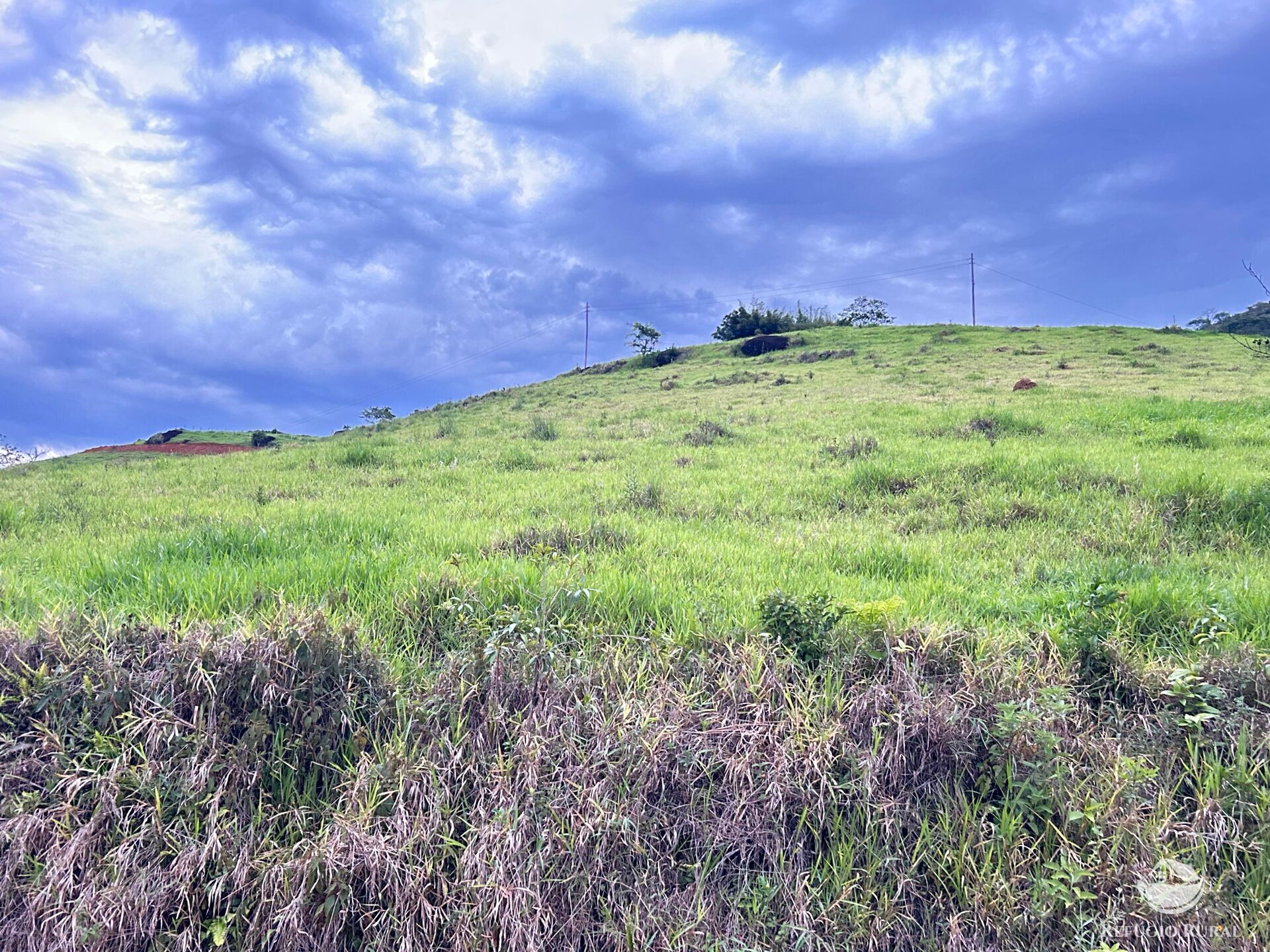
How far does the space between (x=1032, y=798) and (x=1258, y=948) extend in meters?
0.93

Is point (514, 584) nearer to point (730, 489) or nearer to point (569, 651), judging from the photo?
point (569, 651)

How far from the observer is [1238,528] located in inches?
260

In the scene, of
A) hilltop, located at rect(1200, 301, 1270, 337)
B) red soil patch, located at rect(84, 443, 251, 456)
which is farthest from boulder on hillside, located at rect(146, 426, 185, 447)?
hilltop, located at rect(1200, 301, 1270, 337)

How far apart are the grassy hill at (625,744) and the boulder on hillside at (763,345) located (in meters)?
45.4

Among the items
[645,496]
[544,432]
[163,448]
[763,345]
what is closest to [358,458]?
[544,432]

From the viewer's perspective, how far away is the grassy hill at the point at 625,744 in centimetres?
317

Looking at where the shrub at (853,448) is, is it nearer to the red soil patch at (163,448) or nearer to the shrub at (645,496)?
the shrub at (645,496)

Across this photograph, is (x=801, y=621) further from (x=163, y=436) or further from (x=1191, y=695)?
(x=163, y=436)

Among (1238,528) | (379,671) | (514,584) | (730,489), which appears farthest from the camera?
(730,489)

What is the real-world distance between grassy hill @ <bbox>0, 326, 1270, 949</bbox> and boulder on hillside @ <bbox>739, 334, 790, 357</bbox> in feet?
149

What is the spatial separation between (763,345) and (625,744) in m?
49.7

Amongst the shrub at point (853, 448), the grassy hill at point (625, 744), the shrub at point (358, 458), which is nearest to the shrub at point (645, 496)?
the grassy hill at point (625, 744)

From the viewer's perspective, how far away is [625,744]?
11.7 ft

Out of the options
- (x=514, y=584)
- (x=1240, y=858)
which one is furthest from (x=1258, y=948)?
(x=514, y=584)
